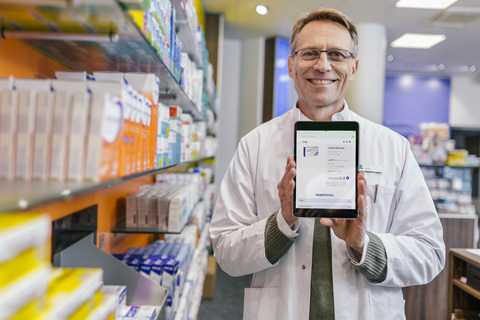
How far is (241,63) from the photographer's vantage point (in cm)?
742

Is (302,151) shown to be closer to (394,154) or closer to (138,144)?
(394,154)

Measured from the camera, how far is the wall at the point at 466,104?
10.4 metres

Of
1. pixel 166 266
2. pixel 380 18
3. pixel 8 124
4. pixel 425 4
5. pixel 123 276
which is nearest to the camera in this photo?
pixel 8 124

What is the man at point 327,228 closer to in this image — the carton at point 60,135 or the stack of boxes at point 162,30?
the stack of boxes at point 162,30

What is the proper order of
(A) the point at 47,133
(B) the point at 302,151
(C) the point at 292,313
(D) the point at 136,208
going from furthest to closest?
(D) the point at 136,208, (C) the point at 292,313, (B) the point at 302,151, (A) the point at 47,133

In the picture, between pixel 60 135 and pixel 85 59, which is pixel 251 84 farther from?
pixel 60 135

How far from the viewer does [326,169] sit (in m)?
1.34

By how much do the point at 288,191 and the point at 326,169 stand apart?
0.17m

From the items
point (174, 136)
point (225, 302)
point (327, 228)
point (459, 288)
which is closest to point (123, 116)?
point (327, 228)

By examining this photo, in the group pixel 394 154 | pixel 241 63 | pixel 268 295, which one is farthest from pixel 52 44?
pixel 241 63

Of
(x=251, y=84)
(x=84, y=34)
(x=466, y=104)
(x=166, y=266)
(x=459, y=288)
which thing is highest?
(x=466, y=104)

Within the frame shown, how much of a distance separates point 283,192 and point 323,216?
0.49 feet

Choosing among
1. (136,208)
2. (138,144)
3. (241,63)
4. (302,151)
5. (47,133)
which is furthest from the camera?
(241,63)

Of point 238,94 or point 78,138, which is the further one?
point 238,94
